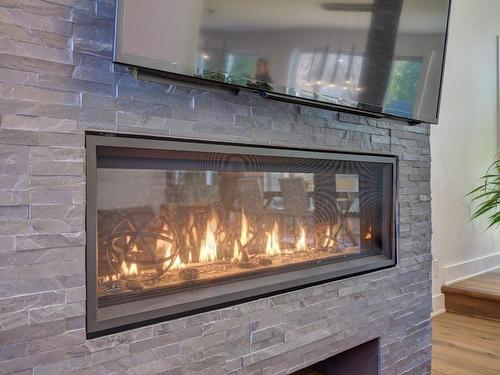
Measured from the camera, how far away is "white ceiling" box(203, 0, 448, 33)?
103cm

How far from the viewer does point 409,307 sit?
1774 millimetres

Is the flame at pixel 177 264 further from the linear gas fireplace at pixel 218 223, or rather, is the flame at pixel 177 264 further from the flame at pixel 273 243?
the flame at pixel 273 243

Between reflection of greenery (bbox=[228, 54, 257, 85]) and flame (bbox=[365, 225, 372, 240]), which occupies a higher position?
reflection of greenery (bbox=[228, 54, 257, 85])

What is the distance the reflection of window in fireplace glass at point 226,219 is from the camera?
1.09m

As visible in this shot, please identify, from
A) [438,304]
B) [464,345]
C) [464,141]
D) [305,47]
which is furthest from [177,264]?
[464,141]

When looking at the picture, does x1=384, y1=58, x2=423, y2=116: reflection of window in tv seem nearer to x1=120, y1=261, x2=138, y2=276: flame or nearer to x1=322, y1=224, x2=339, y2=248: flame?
x1=322, y1=224, x2=339, y2=248: flame

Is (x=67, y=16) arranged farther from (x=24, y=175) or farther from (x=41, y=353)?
(x=41, y=353)

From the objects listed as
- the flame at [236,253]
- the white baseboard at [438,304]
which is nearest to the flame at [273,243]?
the flame at [236,253]

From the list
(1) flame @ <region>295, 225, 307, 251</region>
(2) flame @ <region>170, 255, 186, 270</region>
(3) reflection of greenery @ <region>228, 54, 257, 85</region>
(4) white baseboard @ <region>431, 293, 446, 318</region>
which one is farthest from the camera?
(4) white baseboard @ <region>431, 293, 446, 318</region>

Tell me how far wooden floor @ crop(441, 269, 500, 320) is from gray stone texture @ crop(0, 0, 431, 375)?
1.69 meters

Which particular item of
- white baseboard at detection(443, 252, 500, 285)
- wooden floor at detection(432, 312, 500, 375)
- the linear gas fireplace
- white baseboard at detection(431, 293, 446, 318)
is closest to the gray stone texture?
the linear gas fireplace

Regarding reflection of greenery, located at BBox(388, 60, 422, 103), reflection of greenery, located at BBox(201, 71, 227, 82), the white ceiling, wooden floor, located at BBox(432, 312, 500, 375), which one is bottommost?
wooden floor, located at BBox(432, 312, 500, 375)

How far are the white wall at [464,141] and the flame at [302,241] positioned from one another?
1426mm

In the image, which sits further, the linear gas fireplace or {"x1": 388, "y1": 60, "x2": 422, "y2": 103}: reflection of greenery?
{"x1": 388, "y1": 60, "x2": 422, "y2": 103}: reflection of greenery
